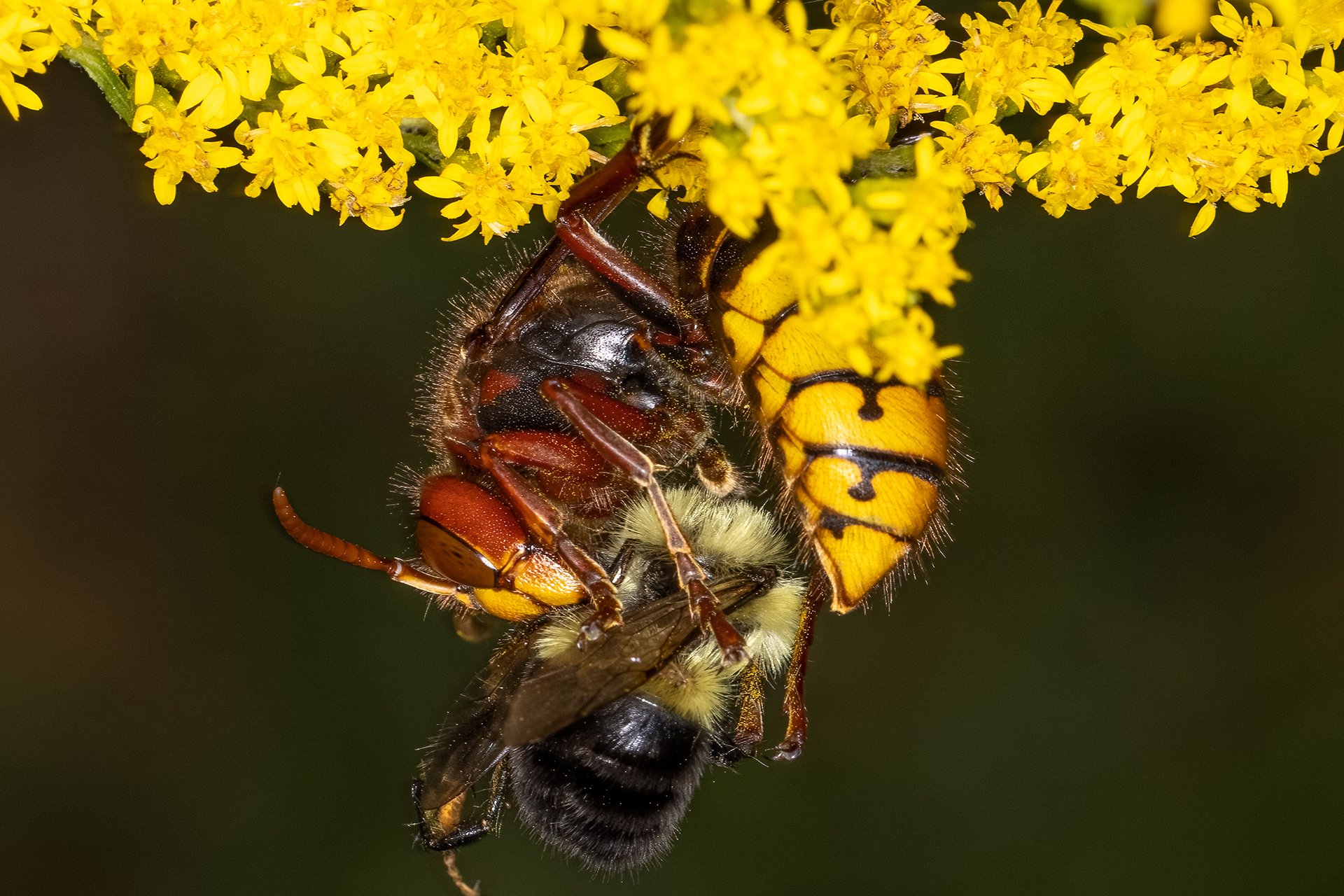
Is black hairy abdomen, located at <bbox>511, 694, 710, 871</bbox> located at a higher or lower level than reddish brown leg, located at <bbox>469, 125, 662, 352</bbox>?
lower

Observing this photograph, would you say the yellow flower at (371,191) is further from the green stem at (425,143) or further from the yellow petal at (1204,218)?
the yellow petal at (1204,218)

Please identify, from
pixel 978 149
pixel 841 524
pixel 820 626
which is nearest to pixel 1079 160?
pixel 978 149

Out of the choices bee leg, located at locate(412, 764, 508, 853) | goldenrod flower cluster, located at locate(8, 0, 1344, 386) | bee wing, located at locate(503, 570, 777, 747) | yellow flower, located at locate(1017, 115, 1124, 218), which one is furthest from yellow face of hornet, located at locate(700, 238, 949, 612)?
bee leg, located at locate(412, 764, 508, 853)

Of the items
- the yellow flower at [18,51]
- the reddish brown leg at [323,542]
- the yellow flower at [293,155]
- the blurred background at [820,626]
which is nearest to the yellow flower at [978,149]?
the yellow flower at [293,155]

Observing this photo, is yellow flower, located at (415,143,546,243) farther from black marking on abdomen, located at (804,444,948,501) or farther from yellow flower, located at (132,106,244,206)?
black marking on abdomen, located at (804,444,948,501)

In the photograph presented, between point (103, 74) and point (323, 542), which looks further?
point (323, 542)

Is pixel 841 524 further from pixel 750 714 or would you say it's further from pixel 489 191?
pixel 489 191

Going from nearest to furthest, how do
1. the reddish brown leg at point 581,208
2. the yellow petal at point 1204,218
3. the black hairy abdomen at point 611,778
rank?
1. the reddish brown leg at point 581,208
2. the black hairy abdomen at point 611,778
3. the yellow petal at point 1204,218

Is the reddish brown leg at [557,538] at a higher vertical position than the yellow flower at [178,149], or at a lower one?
lower
